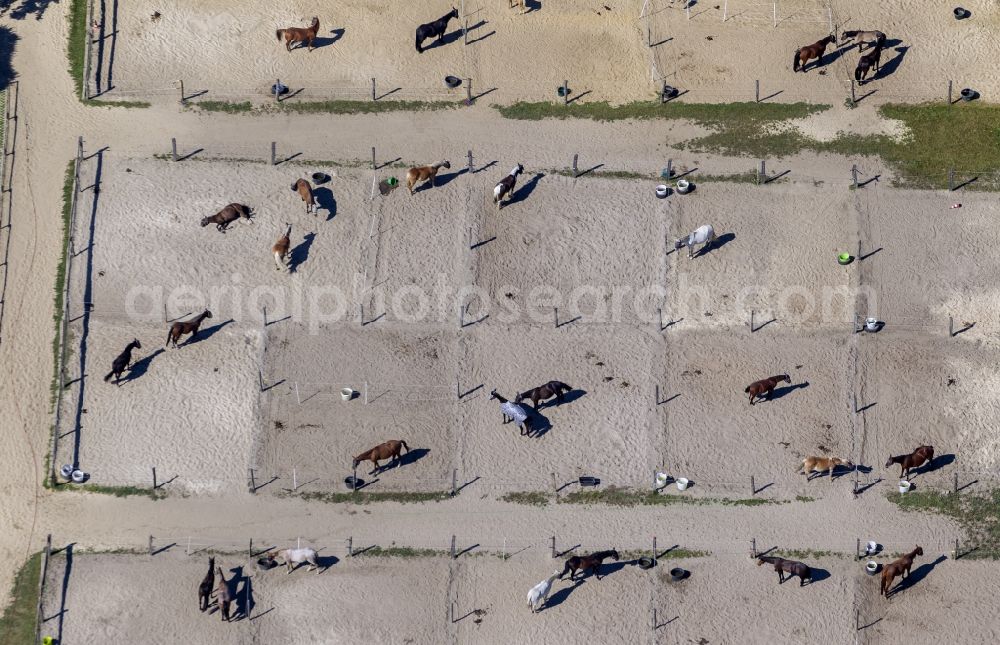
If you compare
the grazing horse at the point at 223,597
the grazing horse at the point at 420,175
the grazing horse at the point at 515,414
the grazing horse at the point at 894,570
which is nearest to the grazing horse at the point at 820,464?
the grazing horse at the point at 894,570

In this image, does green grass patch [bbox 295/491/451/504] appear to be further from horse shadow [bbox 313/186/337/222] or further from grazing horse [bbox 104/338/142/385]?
horse shadow [bbox 313/186/337/222]

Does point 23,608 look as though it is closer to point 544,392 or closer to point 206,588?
point 206,588

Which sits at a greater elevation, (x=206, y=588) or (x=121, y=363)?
(x=121, y=363)

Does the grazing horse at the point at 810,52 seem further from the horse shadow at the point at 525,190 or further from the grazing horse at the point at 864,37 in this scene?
the horse shadow at the point at 525,190

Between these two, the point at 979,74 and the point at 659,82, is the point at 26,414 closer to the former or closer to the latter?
the point at 659,82

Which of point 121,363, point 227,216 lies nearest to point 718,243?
point 227,216

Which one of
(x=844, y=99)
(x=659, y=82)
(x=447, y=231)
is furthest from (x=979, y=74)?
(x=447, y=231)
